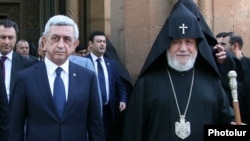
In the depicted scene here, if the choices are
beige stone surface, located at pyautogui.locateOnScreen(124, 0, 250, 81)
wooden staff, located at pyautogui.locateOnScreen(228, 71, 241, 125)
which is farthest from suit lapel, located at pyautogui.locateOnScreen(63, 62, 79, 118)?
beige stone surface, located at pyautogui.locateOnScreen(124, 0, 250, 81)

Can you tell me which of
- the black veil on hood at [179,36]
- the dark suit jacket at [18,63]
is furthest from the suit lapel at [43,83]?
the dark suit jacket at [18,63]

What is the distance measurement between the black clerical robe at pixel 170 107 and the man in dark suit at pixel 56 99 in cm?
31

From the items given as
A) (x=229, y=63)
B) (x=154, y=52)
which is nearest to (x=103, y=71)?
(x=229, y=63)

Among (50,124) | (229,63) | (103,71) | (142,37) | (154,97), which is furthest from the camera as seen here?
(142,37)

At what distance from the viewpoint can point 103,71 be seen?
7402 mm

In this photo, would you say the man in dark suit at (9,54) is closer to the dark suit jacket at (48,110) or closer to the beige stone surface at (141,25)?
the dark suit jacket at (48,110)

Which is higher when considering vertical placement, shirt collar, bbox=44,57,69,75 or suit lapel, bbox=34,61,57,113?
shirt collar, bbox=44,57,69,75

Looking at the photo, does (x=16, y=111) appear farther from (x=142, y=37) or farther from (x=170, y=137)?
(x=142, y=37)

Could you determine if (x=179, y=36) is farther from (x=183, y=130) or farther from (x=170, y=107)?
(x=183, y=130)

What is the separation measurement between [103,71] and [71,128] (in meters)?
3.11

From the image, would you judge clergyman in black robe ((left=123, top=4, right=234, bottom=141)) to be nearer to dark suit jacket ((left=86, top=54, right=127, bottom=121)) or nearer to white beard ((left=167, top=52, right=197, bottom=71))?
white beard ((left=167, top=52, right=197, bottom=71))

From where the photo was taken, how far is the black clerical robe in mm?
4504

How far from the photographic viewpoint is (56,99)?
14.2 ft

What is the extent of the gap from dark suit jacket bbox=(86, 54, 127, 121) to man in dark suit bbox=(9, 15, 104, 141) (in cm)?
295
